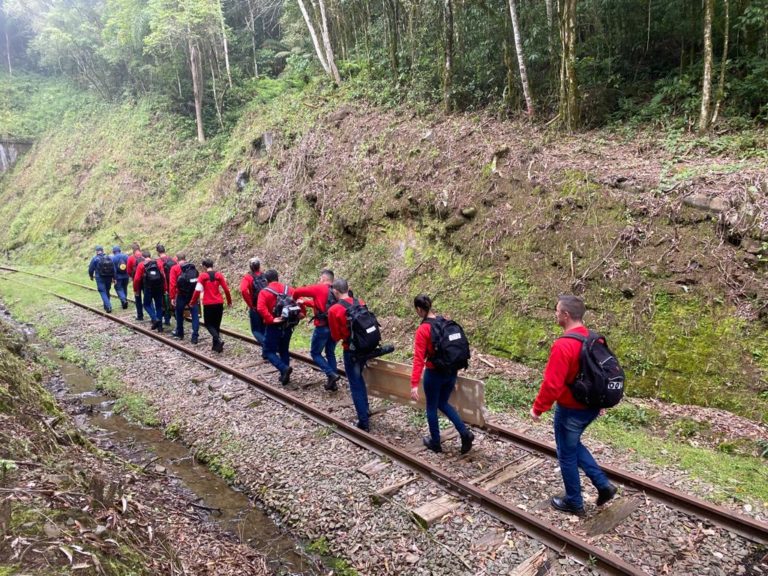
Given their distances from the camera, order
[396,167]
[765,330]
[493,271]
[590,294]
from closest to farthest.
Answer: [765,330] < [590,294] < [493,271] < [396,167]

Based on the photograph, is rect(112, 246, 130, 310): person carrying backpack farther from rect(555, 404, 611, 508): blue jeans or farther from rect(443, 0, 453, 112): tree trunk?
rect(555, 404, 611, 508): blue jeans

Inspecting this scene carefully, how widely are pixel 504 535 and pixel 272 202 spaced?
14.8 meters

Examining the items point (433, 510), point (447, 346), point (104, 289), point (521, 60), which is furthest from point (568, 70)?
point (104, 289)

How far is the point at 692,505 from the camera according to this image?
15.8 feet

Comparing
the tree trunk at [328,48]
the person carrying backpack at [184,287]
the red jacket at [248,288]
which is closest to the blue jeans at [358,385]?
the red jacket at [248,288]

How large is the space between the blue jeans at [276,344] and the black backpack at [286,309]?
11.2 inches

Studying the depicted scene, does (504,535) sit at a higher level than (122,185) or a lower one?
lower

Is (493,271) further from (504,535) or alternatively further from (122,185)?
(122,185)

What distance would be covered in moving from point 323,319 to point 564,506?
4.49 metres

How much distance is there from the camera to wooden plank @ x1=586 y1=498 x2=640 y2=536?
4664mm

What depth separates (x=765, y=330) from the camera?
681cm

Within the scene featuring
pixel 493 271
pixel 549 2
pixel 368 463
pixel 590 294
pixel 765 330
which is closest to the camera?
pixel 368 463

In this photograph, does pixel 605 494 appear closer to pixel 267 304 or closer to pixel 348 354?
pixel 348 354

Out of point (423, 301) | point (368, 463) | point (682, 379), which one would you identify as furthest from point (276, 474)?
point (682, 379)
